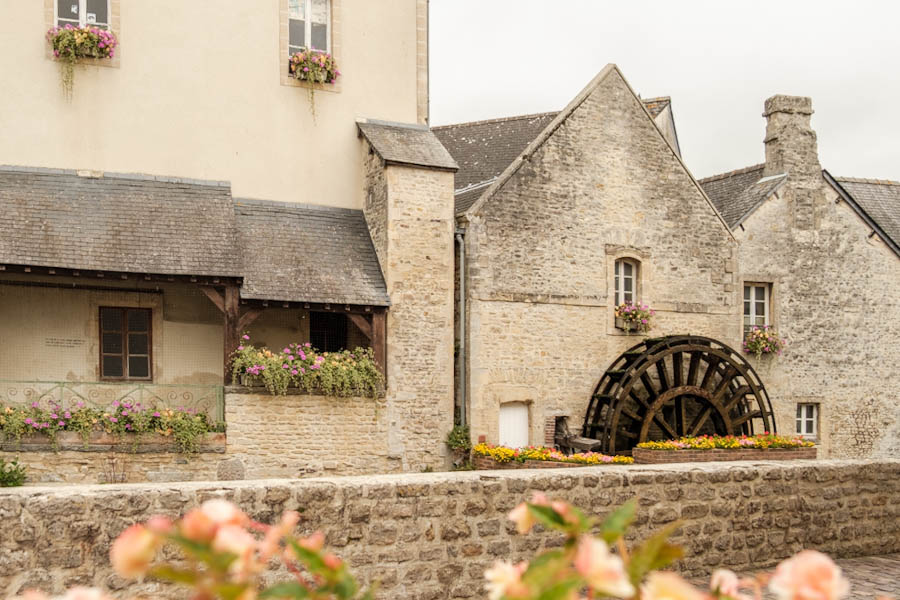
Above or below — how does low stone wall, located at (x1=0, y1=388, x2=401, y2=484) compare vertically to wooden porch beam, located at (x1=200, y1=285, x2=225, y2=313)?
below

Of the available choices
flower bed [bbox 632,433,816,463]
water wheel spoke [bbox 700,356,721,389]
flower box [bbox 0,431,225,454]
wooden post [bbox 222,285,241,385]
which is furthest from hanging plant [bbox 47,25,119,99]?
water wheel spoke [bbox 700,356,721,389]

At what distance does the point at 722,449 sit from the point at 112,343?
9236 millimetres

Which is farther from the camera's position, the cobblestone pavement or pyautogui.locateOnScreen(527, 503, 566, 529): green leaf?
the cobblestone pavement

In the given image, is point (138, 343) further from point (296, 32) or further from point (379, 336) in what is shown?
point (296, 32)

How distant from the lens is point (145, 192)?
1535 cm

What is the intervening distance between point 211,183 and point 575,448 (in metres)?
6.92

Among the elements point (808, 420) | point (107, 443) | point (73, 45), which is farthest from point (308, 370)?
point (808, 420)

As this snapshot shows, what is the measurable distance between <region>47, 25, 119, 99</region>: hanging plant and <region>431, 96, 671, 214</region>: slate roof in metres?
5.77

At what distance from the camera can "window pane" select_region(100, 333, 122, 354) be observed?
49.8 ft

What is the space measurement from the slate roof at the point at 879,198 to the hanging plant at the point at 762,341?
4804 millimetres

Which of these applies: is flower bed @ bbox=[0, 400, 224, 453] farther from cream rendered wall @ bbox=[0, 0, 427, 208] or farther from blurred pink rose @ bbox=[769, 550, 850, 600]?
blurred pink rose @ bbox=[769, 550, 850, 600]

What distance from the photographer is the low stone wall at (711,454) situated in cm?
1603

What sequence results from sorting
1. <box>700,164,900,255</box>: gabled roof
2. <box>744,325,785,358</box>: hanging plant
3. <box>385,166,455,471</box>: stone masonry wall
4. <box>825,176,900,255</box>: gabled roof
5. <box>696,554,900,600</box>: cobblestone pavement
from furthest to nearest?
<box>825,176,900,255</box>: gabled roof < <box>700,164,900,255</box>: gabled roof < <box>744,325,785,358</box>: hanging plant < <box>385,166,455,471</box>: stone masonry wall < <box>696,554,900,600</box>: cobblestone pavement

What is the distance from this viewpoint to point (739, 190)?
861 inches
